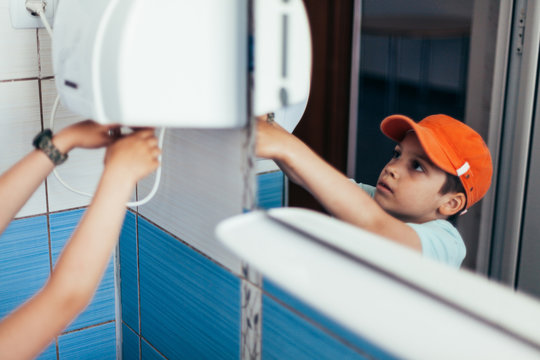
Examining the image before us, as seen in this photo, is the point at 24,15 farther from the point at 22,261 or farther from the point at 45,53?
the point at 22,261

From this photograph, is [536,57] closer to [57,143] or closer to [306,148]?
[306,148]

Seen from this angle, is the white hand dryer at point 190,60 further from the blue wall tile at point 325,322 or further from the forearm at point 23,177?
the blue wall tile at point 325,322

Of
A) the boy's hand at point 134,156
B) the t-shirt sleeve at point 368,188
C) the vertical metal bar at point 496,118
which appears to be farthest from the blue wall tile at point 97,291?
the vertical metal bar at point 496,118

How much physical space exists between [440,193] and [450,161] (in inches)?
1.7

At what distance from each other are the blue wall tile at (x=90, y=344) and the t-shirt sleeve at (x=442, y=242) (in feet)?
3.50

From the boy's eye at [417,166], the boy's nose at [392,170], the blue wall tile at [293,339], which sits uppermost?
the boy's eye at [417,166]

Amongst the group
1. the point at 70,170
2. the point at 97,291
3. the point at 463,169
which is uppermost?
the point at 463,169

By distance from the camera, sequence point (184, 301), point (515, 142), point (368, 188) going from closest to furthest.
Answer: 1. point (515, 142)
2. point (368, 188)
3. point (184, 301)

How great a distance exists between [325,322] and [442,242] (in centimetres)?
23

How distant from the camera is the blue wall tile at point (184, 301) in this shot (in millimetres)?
1147

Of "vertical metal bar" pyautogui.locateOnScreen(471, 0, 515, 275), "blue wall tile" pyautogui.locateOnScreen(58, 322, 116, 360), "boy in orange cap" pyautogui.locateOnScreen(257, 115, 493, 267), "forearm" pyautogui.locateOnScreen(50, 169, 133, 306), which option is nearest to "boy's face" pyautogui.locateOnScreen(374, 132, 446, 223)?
"boy in orange cap" pyautogui.locateOnScreen(257, 115, 493, 267)

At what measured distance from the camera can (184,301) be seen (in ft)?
4.19

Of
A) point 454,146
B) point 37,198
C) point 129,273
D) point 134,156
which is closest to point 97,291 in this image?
point 129,273

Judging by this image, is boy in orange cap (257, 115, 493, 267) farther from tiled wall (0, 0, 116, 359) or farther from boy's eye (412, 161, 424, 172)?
tiled wall (0, 0, 116, 359)
